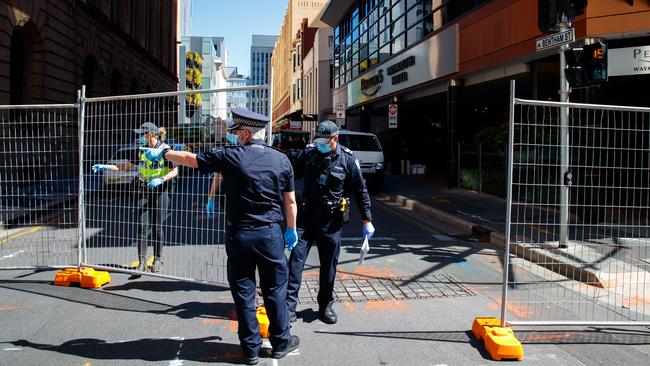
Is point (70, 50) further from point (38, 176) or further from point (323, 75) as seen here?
point (323, 75)

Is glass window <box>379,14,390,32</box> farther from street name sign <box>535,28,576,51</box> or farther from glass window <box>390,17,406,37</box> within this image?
street name sign <box>535,28,576,51</box>

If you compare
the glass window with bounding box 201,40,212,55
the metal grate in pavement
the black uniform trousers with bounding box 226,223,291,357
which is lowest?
→ the metal grate in pavement

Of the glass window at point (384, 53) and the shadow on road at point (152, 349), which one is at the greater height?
the glass window at point (384, 53)

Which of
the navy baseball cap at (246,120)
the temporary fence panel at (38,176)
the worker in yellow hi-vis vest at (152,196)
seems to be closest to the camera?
the navy baseball cap at (246,120)

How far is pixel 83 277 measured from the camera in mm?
6055

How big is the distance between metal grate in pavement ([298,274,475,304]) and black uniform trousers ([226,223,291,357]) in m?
1.70

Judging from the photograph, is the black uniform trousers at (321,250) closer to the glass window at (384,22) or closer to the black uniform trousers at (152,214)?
the black uniform trousers at (152,214)

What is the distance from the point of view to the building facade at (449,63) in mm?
11523

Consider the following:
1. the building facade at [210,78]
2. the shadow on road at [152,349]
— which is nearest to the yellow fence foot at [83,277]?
the shadow on road at [152,349]

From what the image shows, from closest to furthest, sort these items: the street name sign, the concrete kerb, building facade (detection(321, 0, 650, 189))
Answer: the concrete kerb → the street name sign → building facade (detection(321, 0, 650, 189))

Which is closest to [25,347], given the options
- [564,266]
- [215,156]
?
[215,156]

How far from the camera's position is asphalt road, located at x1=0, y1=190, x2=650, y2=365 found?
4230 millimetres

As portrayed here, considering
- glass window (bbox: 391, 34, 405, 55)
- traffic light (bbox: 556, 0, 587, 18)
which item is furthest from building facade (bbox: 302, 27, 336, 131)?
traffic light (bbox: 556, 0, 587, 18)

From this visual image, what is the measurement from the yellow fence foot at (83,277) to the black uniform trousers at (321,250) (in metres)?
2.56
